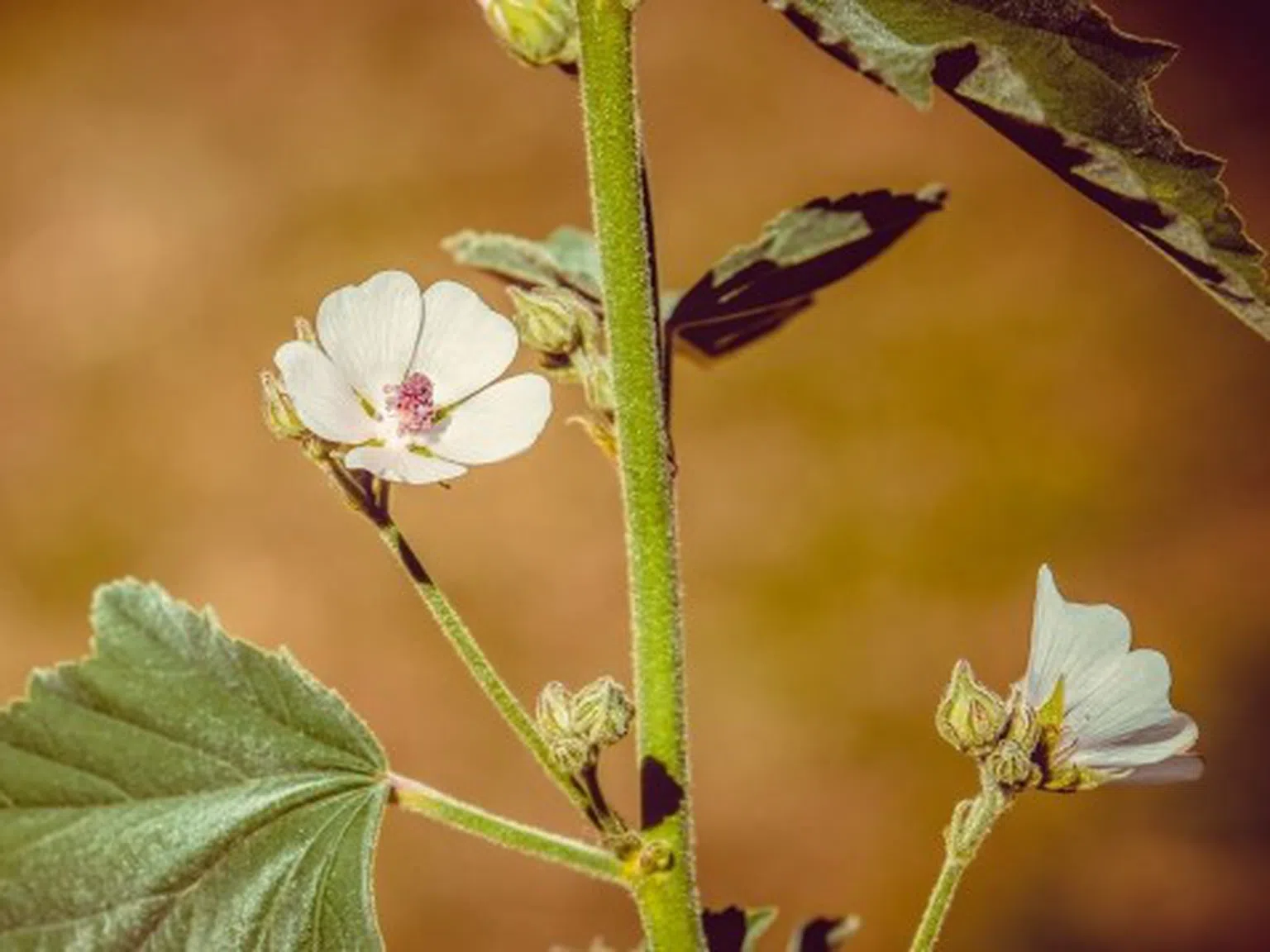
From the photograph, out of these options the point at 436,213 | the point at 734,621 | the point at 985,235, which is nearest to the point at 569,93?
the point at 436,213

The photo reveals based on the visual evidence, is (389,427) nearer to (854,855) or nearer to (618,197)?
(618,197)

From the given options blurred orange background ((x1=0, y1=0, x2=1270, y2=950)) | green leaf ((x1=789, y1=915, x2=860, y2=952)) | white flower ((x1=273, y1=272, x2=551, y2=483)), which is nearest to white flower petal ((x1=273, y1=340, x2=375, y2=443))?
white flower ((x1=273, y1=272, x2=551, y2=483))

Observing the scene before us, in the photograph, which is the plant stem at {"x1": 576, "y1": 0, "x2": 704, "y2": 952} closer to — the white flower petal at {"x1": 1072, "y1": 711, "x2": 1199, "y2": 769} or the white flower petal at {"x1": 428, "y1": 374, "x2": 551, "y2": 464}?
the white flower petal at {"x1": 428, "y1": 374, "x2": 551, "y2": 464}

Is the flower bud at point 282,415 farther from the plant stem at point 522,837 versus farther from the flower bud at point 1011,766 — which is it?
the flower bud at point 1011,766

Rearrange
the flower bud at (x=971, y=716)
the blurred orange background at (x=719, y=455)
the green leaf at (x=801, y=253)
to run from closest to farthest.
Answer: the flower bud at (x=971, y=716), the green leaf at (x=801, y=253), the blurred orange background at (x=719, y=455)

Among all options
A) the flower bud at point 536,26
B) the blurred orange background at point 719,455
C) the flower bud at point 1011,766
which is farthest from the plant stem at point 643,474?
the blurred orange background at point 719,455
